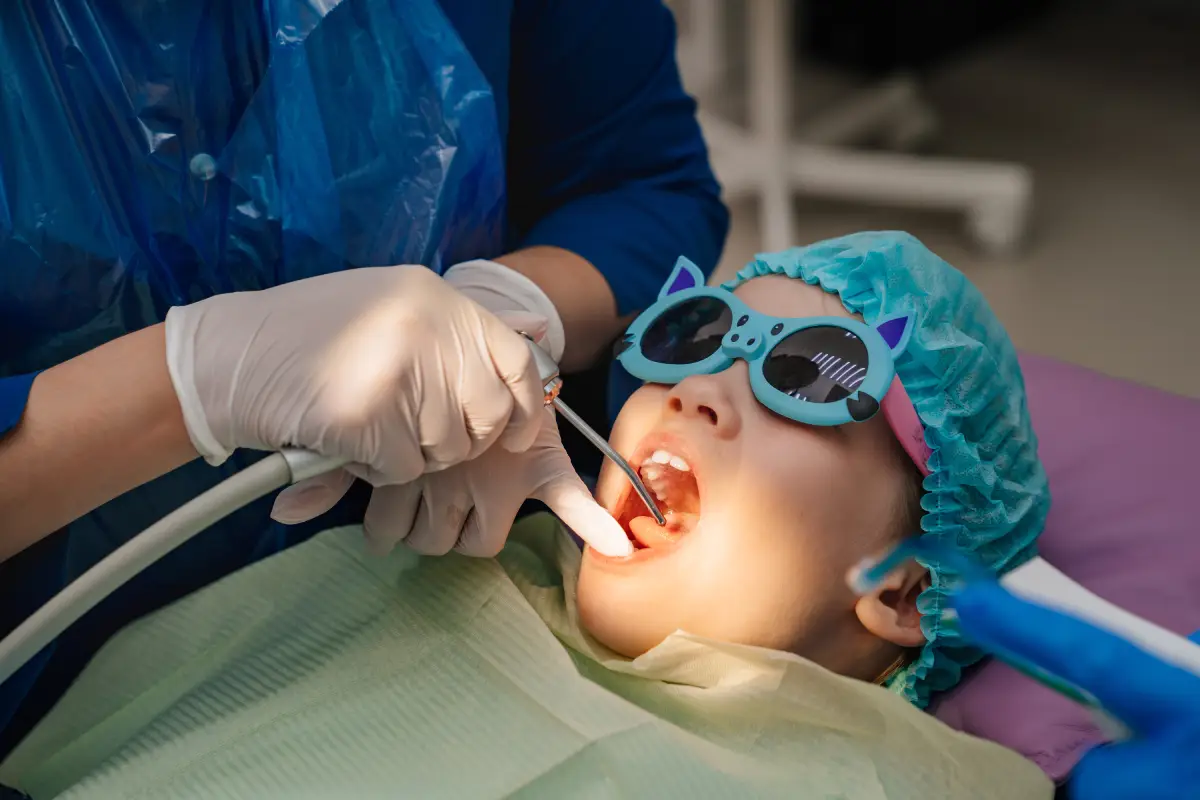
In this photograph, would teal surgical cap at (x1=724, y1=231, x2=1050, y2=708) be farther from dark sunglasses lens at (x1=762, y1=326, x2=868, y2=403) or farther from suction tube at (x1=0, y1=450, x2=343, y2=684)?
suction tube at (x1=0, y1=450, x2=343, y2=684)

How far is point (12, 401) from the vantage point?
88 cm

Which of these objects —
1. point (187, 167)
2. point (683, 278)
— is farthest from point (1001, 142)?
point (187, 167)

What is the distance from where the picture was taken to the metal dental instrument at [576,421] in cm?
103

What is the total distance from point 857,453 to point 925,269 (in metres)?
0.20

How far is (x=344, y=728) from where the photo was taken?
1043mm

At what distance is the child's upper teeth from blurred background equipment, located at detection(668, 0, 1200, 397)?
1658mm

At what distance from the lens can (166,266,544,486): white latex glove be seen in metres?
0.92

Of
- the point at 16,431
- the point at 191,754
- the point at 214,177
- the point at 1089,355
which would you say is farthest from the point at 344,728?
the point at 1089,355

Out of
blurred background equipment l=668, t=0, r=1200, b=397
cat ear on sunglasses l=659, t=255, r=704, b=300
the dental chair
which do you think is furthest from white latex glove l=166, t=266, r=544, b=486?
blurred background equipment l=668, t=0, r=1200, b=397

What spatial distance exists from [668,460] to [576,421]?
0.35 ft

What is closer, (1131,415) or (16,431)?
(16,431)

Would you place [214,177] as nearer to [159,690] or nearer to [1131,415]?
[159,690]

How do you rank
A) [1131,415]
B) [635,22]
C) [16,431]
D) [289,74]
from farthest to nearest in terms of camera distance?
[1131,415], [635,22], [289,74], [16,431]

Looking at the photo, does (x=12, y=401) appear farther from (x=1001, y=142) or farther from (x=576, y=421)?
(x=1001, y=142)
